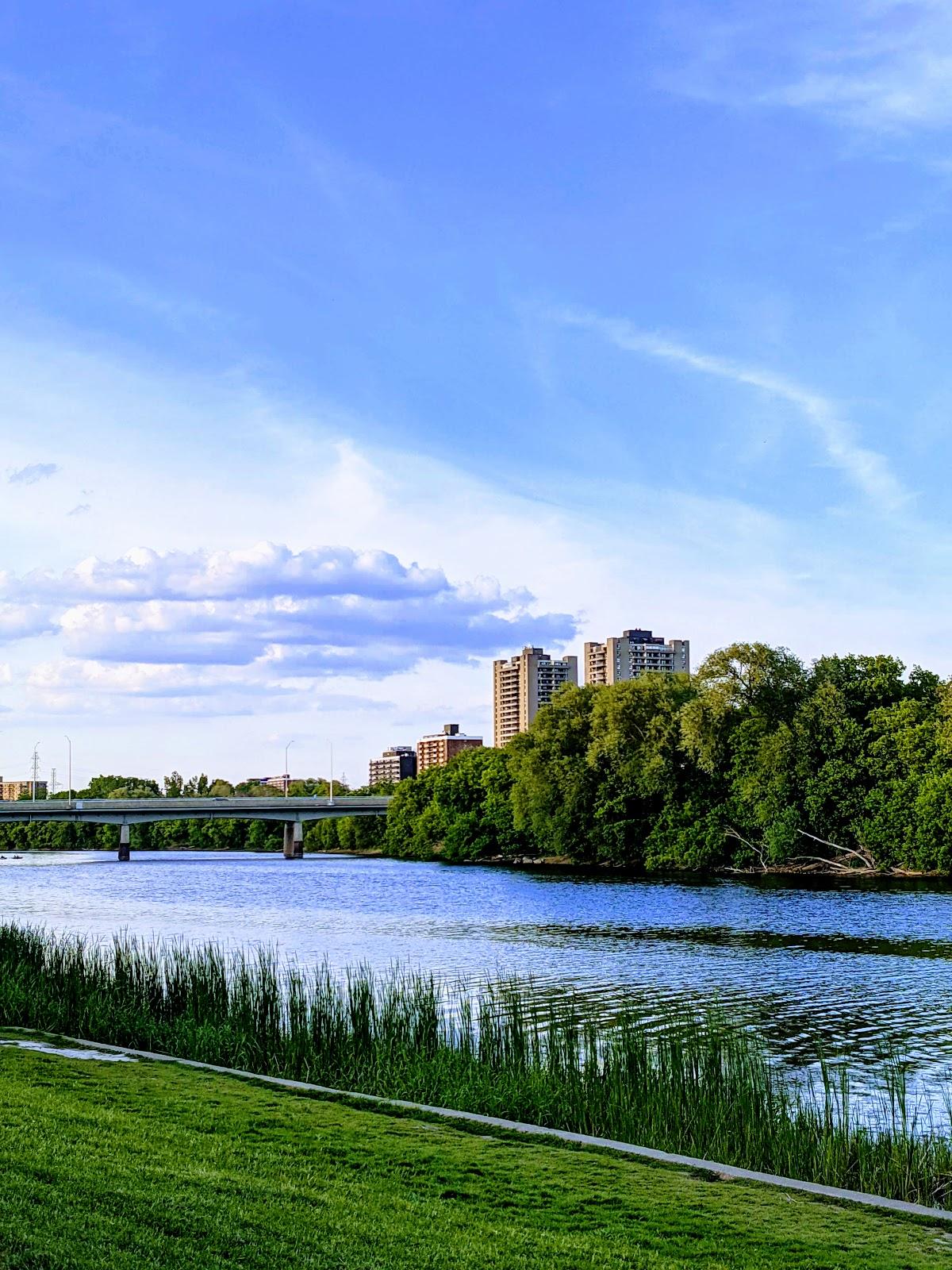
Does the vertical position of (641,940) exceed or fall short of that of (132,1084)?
it falls short

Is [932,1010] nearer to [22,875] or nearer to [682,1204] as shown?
[682,1204]

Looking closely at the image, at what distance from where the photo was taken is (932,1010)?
80.2ft

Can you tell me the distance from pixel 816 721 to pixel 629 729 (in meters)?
14.7

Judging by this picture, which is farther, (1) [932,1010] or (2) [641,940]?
(2) [641,940]

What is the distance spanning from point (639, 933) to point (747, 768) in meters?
39.1

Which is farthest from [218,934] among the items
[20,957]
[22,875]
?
[22,875]

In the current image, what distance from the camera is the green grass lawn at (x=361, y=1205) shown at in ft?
23.9

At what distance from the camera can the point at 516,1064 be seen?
567 inches

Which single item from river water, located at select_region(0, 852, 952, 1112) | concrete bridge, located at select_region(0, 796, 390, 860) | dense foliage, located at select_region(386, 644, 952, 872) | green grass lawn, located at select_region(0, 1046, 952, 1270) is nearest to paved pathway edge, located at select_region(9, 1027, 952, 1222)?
green grass lawn, located at select_region(0, 1046, 952, 1270)

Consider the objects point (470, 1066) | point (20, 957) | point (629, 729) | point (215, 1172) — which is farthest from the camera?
point (629, 729)

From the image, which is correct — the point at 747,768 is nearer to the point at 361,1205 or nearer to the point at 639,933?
the point at 639,933

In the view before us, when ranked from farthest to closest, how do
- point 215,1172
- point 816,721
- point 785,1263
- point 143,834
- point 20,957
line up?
point 143,834
point 816,721
point 20,957
point 215,1172
point 785,1263

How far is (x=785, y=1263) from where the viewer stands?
7648 mm

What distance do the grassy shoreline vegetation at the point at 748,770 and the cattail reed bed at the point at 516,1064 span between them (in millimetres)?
54936
